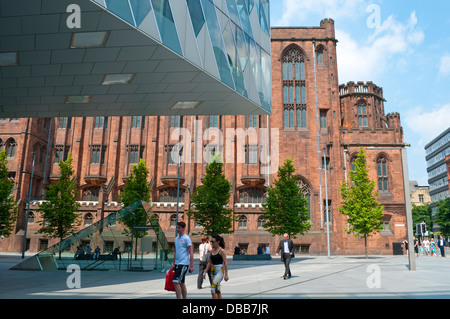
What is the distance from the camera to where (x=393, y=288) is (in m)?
10.4

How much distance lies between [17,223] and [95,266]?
30.0 m

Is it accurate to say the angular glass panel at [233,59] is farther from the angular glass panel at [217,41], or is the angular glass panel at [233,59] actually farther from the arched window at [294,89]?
the arched window at [294,89]

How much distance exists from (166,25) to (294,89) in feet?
115

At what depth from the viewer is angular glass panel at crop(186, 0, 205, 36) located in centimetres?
1364

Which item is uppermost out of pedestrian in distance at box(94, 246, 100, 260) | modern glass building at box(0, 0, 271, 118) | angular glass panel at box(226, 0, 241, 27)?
angular glass panel at box(226, 0, 241, 27)

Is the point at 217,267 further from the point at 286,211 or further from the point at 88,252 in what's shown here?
the point at 286,211

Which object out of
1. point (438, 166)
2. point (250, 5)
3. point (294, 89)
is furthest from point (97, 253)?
point (438, 166)

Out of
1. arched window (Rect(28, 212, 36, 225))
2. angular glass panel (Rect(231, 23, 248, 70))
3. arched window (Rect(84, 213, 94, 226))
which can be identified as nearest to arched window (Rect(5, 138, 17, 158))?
arched window (Rect(28, 212, 36, 225))

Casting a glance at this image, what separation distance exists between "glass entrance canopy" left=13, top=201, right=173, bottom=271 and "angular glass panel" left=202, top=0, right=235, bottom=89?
7719mm

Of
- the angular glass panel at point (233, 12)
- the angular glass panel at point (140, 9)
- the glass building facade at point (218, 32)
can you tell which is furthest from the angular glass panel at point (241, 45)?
the angular glass panel at point (140, 9)

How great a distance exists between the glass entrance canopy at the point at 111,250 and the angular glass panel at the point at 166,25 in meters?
8.54

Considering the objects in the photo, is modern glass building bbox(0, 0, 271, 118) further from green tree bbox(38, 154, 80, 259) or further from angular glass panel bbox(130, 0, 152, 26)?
green tree bbox(38, 154, 80, 259)

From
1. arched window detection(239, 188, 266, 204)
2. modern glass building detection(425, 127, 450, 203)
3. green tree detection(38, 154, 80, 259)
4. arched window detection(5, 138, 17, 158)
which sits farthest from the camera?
modern glass building detection(425, 127, 450, 203)
